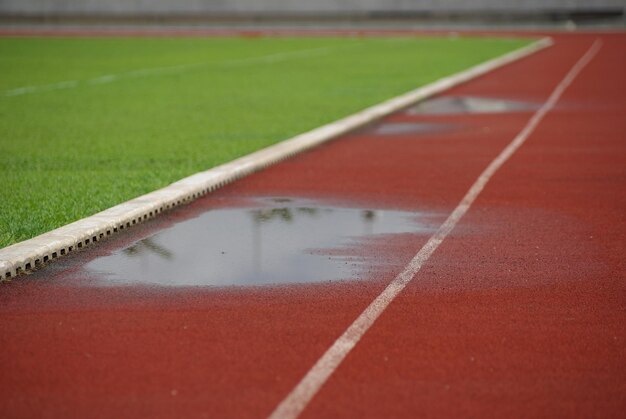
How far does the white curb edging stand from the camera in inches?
341

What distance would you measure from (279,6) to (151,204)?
214ft

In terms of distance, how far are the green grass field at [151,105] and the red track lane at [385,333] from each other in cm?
148

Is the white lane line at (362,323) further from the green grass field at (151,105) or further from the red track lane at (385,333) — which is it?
the green grass field at (151,105)

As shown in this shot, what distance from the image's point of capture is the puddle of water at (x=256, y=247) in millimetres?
8484

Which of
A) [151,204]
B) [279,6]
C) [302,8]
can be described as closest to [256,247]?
[151,204]

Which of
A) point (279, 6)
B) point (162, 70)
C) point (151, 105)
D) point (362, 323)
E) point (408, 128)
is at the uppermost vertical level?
point (362, 323)

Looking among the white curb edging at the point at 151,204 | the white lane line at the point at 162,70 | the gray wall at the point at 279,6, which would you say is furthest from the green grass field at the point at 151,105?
the gray wall at the point at 279,6

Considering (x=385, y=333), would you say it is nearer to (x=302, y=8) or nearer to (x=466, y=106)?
(x=466, y=106)

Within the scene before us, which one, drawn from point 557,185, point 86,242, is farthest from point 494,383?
point 557,185

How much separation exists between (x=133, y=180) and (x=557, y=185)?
433cm

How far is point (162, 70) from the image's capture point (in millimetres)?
33469

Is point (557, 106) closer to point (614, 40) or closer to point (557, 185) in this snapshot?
point (557, 185)

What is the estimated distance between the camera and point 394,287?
320 inches

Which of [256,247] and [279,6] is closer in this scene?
[256,247]
